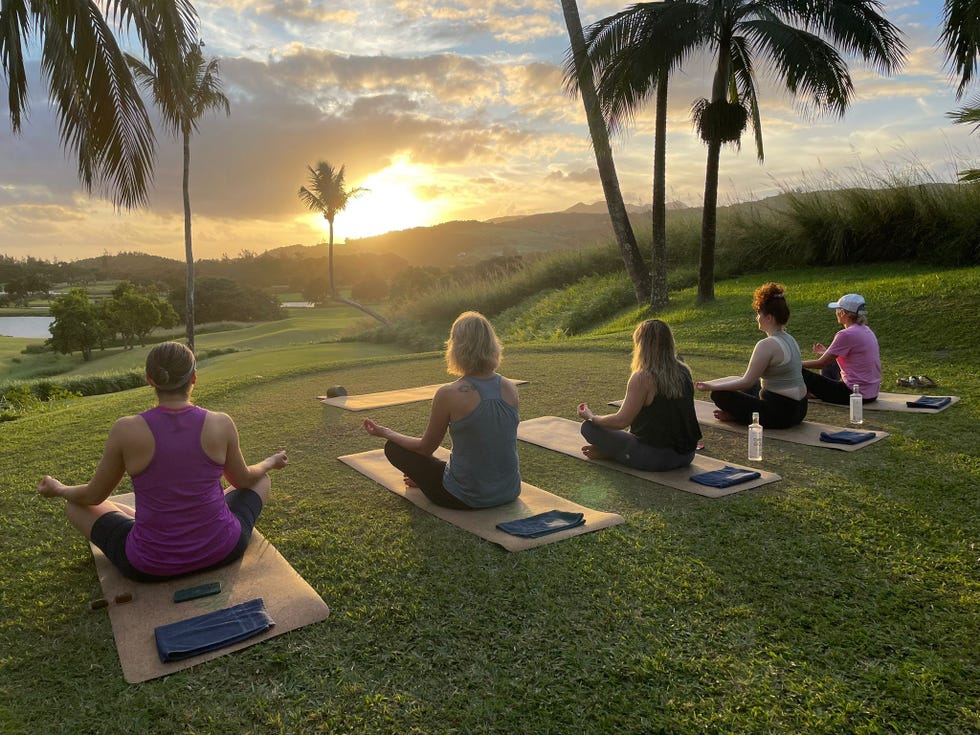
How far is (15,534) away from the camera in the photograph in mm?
3520

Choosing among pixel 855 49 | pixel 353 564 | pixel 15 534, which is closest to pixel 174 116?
pixel 15 534

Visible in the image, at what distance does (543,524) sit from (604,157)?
11008 millimetres

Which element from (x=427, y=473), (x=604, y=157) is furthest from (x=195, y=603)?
(x=604, y=157)

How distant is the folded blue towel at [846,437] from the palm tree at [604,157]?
8191 mm

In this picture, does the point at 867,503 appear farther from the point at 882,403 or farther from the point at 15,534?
the point at 15,534

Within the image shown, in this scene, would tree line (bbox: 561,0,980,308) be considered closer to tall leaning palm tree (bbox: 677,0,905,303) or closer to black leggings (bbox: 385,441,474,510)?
tall leaning palm tree (bbox: 677,0,905,303)

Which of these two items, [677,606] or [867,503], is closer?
[677,606]

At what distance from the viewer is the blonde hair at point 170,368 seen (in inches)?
108

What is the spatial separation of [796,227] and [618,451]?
1247 centimetres

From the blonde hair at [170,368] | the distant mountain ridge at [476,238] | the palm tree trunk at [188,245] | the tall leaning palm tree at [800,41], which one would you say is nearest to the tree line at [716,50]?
the tall leaning palm tree at [800,41]

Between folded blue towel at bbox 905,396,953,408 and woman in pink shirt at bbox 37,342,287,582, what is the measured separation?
18.1 feet

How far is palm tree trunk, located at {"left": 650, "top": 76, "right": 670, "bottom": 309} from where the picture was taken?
40.8ft

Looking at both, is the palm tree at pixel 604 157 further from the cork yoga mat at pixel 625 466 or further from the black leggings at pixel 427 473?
the black leggings at pixel 427 473

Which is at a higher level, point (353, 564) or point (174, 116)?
point (174, 116)
